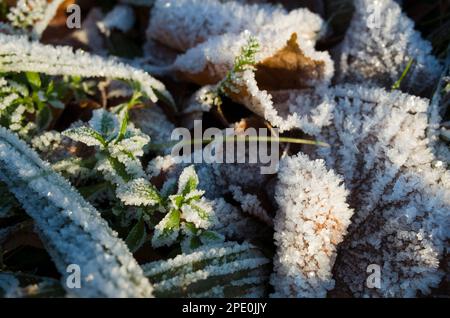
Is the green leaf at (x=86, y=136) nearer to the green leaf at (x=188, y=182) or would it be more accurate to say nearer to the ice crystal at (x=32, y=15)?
the green leaf at (x=188, y=182)

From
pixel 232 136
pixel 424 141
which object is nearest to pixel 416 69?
pixel 424 141

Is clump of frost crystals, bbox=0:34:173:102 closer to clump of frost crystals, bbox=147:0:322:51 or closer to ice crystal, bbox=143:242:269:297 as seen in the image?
clump of frost crystals, bbox=147:0:322:51

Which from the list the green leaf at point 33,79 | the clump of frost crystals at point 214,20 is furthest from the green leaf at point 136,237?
the clump of frost crystals at point 214,20

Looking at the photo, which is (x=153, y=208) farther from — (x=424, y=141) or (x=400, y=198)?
(x=424, y=141)

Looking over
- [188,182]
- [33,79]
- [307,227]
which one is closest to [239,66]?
[188,182]

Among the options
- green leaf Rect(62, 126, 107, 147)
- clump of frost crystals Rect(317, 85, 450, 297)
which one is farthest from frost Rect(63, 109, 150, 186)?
clump of frost crystals Rect(317, 85, 450, 297)

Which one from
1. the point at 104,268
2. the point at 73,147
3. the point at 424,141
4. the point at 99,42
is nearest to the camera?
the point at 104,268
